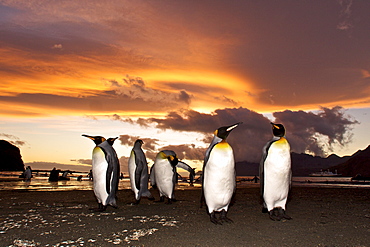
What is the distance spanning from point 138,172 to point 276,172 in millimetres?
4539

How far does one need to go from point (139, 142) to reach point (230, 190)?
4845mm

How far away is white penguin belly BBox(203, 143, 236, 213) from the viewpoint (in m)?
6.03

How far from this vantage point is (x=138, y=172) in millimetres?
9469

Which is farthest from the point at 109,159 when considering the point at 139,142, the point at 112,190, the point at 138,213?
the point at 139,142

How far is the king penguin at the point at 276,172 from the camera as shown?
20.8ft

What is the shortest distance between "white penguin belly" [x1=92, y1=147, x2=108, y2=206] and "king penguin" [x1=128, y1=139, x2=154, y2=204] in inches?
59.2

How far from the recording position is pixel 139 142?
1030cm

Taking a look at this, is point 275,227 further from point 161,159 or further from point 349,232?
point 161,159

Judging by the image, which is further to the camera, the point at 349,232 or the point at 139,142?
the point at 139,142

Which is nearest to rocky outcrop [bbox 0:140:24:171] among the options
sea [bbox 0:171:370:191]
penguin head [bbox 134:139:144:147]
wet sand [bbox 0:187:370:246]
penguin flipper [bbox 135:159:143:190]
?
sea [bbox 0:171:370:191]

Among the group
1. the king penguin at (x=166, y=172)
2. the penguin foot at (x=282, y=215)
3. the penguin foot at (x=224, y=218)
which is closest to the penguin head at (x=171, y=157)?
the king penguin at (x=166, y=172)

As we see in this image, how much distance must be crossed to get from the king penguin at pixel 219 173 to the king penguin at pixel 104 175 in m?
2.82

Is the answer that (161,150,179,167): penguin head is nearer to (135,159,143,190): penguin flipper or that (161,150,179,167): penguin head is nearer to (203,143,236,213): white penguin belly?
(135,159,143,190): penguin flipper

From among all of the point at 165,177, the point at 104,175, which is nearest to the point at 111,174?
the point at 104,175
